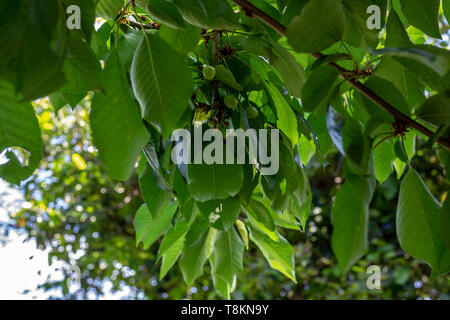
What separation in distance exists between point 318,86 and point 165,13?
17 centimetres

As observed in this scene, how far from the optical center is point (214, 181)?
0.52m

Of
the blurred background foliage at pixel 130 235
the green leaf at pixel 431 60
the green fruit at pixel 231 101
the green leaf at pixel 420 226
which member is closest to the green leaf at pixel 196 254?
the green fruit at pixel 231 101

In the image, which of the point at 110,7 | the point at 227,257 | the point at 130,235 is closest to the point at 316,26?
the point at 110,7

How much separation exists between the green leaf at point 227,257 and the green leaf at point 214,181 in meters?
0.28

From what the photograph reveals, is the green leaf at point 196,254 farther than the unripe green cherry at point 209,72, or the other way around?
the green leaf at point 196,254

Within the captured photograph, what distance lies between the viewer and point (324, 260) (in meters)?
3.21

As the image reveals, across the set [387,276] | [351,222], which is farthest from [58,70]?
[387,276]

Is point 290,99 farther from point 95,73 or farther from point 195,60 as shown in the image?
point 95,73

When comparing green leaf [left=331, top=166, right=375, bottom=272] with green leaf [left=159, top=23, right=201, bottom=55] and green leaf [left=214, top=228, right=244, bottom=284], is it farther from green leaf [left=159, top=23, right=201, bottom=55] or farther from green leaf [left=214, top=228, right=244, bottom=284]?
green leaf [left=214, top=228, right=244, bottom=284]

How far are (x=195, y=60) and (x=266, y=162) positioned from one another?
192 millimetres

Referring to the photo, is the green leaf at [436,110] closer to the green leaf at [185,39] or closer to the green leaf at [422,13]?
the green leaf at [422,13]

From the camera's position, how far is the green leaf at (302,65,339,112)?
0.40 m

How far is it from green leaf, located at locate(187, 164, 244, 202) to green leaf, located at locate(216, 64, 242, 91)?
0.09m

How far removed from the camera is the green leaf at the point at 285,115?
2.03 ft
